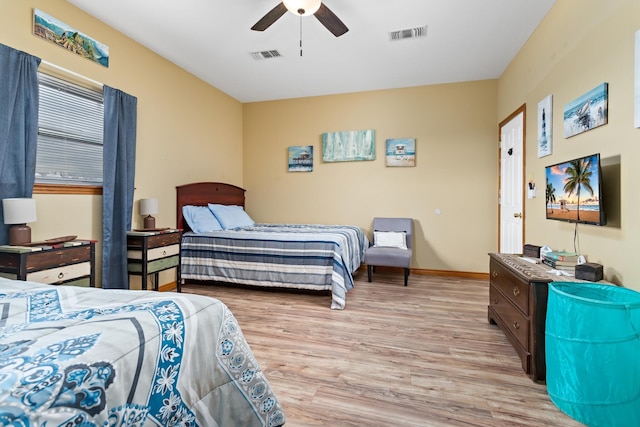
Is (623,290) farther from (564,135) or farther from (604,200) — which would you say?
(564,135)

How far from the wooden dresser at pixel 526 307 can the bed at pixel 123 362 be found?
1606 millimetres

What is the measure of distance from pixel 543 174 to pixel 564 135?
1.66ft

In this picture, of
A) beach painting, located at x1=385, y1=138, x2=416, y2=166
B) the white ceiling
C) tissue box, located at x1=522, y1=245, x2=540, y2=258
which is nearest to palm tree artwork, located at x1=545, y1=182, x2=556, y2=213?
tissue box, located at x1=522, y1=245, x2=540, y2=258

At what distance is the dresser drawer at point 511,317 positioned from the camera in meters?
2.02

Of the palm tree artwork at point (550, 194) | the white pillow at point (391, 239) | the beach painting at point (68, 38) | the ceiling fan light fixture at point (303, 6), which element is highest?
the ceiling fan light fixture at point (303, 6)

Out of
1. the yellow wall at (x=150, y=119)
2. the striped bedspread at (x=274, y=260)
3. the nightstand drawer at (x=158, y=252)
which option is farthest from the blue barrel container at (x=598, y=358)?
the yellow wall at (x=150, y=119)

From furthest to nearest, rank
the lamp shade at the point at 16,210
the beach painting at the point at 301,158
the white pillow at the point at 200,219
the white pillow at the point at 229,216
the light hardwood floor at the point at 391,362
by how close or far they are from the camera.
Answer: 1. the beach painting at the point at 301,158
2. the white pillow at the point at 229,216
3. the white pillow at the point at 200,219
4. the lamp shade at the point at 16,210
5. the light hardwood floor at the point at 391,362

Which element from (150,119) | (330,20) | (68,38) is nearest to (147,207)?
(150,119)

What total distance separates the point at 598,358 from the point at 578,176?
3.96 ft

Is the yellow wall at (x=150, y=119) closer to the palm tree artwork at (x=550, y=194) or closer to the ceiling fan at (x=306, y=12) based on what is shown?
the ceiling fan at (x=306, y=12)

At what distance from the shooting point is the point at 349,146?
5.02 meters

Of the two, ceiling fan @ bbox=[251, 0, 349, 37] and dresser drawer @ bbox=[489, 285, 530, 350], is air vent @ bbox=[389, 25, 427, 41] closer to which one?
ceiling fan @ bbox=[251, 0, 349, 37]

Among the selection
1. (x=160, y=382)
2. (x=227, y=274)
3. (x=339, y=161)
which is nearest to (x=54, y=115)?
(x=227, y=274)

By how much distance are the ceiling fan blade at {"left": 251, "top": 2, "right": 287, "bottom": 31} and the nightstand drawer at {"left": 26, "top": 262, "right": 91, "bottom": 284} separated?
2457 mm
